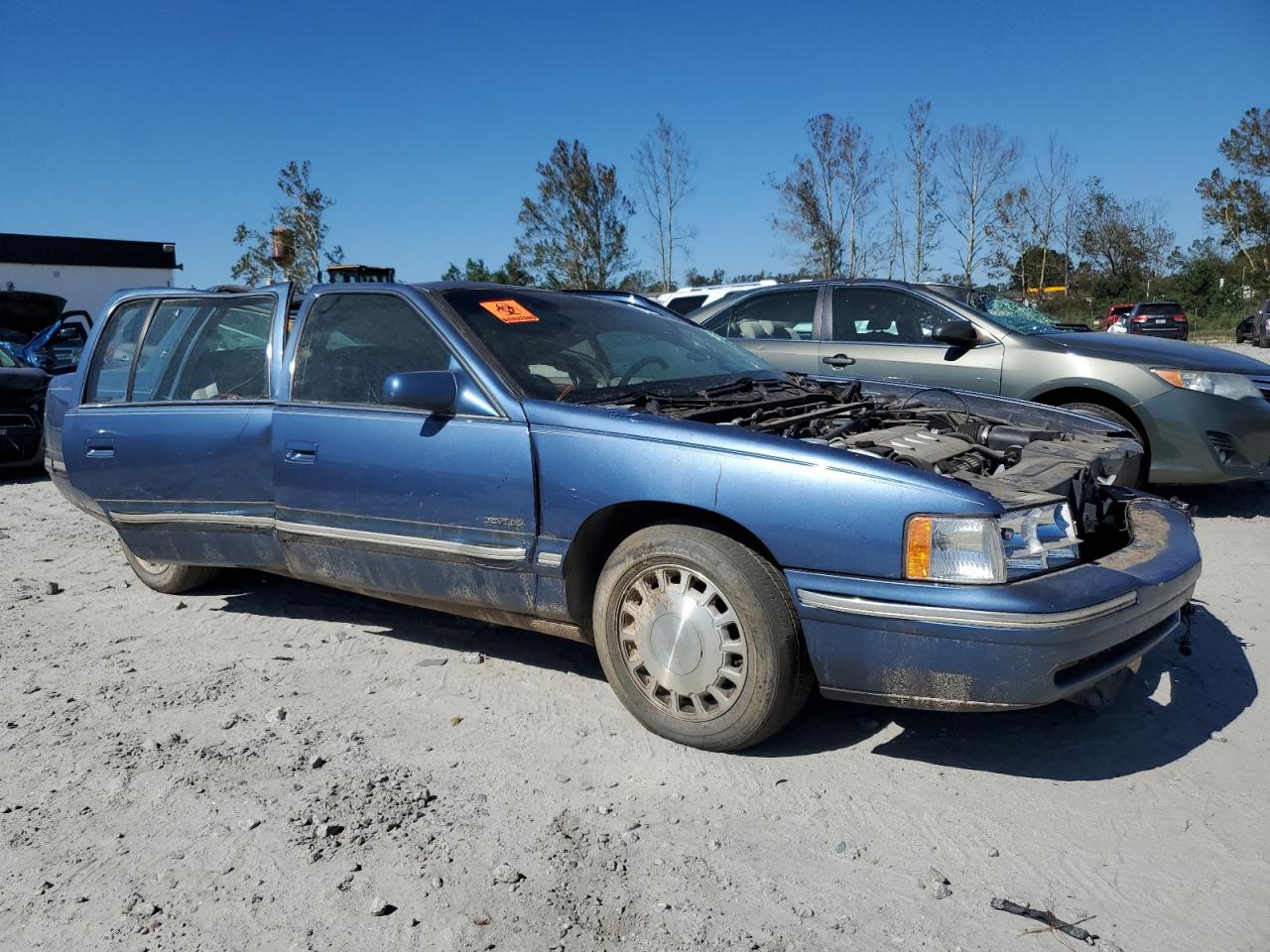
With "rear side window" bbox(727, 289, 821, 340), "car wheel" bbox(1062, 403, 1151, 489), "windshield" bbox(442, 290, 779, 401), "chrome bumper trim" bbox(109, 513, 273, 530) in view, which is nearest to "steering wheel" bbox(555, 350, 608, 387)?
"windshield" bbox(442, 290, 779, 401)

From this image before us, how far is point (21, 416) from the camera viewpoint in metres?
8.40

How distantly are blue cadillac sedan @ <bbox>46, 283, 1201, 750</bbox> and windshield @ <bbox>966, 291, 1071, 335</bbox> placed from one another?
2.39 m

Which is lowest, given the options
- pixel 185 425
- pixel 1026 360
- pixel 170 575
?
pixel 170 575

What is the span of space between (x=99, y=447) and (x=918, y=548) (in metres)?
3.70

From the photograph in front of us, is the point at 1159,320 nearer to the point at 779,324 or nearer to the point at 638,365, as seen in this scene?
the point at 779,324

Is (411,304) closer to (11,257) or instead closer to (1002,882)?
(1002,882)

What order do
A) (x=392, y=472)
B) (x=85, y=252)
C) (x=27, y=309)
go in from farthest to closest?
(x=85, y=252)
(x=27, y=309)
(x=392, y=472)

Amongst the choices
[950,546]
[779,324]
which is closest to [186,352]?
[950,546]

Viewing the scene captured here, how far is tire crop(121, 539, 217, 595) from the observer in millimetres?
4668

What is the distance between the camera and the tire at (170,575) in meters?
4.67

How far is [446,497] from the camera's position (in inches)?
129

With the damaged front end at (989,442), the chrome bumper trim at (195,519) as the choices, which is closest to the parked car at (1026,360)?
the damaged front end at (989,442)

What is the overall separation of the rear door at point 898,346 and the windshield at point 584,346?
8.75 ft

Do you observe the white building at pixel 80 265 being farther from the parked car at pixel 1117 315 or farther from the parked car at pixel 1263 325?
the parked car at pixel 1263 325
